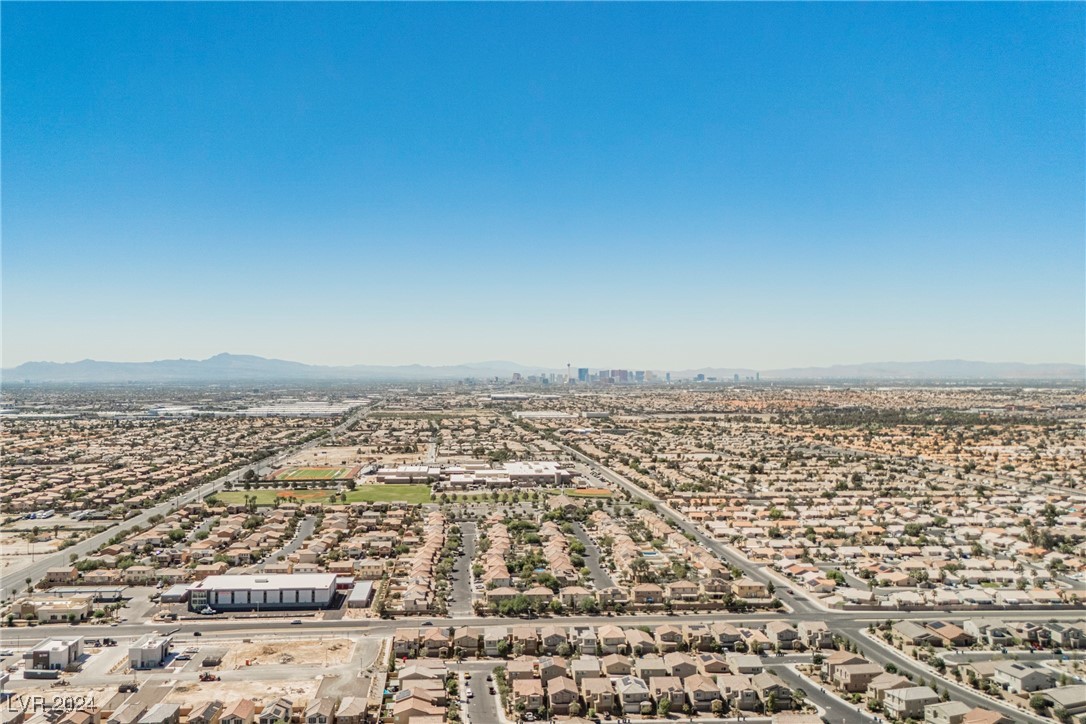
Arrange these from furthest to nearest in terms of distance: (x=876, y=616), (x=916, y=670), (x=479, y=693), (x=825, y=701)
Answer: (x=876, y=616)
(x=916, y=670)
(x=479, y=693)
(x=825, y=701)

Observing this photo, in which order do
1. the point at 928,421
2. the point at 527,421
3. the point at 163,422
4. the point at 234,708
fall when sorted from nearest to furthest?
the point at 234,708 → the point at 928,421 → the point at 163,422 → the point at 527,421

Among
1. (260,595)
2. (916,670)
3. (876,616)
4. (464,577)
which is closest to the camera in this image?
(916,670)

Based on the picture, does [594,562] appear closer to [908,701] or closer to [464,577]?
[464,577]

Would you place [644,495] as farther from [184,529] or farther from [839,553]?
[184,529]

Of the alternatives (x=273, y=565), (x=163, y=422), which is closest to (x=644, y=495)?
(x=273, y=565)

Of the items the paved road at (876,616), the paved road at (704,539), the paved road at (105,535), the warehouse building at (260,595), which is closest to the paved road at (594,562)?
the paved road at (876,616)

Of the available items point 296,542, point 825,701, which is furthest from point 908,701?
point 296,542

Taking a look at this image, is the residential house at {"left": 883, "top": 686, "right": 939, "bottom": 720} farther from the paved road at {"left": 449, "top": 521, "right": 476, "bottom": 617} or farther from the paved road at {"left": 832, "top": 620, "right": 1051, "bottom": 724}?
the paved road at {"left": 449, "top": 521, "right": 476, "bottom": 617}
